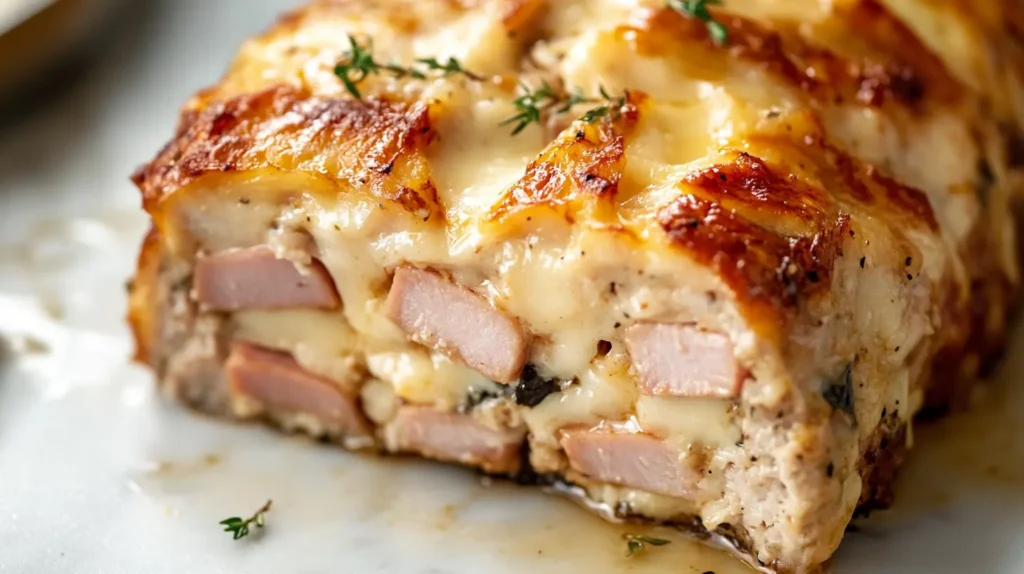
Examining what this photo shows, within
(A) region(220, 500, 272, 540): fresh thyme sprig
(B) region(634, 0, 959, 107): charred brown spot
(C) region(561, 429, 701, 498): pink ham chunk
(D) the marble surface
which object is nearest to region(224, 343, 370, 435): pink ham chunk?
(D) the marble surface

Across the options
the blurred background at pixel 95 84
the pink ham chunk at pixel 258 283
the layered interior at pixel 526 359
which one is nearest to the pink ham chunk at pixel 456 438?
the layered interior at pixel 526 359

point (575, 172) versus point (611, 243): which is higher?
point (575, 172)

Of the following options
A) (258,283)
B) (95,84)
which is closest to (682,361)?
(258,283)

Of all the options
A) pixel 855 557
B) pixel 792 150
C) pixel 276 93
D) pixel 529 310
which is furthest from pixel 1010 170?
pixel 276 93

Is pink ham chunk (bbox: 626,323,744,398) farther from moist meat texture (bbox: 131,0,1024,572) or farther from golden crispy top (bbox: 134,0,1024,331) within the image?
golden crispy top (bbox: 134,0,1024,331)

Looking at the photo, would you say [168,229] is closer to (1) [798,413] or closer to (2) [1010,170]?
(1) [798,413]

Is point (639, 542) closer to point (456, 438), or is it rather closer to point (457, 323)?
point (456, 438)

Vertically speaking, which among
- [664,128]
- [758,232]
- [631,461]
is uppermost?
[664,128]
